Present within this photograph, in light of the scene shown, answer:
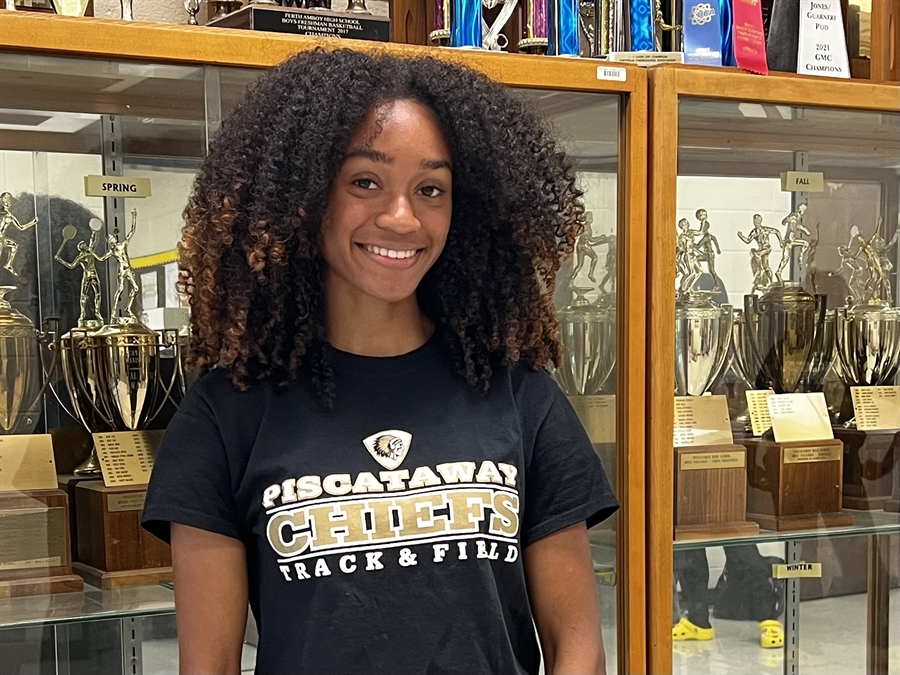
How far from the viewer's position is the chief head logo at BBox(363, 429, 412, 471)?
1.22 m

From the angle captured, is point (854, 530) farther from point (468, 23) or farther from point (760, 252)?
point (468, 23)

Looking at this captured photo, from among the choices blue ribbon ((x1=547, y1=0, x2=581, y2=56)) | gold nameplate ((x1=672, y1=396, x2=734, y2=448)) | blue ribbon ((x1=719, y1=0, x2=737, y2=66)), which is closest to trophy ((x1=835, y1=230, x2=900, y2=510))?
gold nameplate ((x1=672, y1=396, x2=734, y2=448))

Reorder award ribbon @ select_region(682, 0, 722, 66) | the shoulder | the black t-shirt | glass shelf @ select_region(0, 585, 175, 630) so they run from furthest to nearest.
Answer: award ribbon @ select_region(682, 0, 722, 66)
glass shelf @ select_region(0, 585, 175, 630)
the shoulder
the black t-shirt

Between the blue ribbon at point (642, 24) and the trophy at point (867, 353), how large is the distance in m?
Answer: 0.48

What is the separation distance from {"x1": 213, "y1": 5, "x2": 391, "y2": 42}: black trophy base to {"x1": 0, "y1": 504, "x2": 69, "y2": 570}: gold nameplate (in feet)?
2.21

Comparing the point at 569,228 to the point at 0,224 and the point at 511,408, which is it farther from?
the point at 0,224

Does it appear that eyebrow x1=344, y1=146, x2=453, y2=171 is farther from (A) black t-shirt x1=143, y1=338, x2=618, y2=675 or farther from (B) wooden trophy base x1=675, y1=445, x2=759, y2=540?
(B) wooden trophy base x1=675, y1=445, x2=759, y2=540

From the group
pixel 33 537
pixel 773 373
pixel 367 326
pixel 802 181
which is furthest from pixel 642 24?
pixel 33 537

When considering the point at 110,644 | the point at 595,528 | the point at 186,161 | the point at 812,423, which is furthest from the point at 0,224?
the point at 812,423

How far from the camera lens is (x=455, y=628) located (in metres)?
1.21

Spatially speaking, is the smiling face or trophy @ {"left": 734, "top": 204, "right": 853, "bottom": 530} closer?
the smiling face

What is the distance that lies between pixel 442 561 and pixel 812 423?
36.0 inches

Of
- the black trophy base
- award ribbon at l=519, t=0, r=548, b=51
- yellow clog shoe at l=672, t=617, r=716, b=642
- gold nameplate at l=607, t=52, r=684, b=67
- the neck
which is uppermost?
award ribbon at l=519, t=0, r=548, b=51

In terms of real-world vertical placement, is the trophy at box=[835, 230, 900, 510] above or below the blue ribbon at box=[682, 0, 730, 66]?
below
